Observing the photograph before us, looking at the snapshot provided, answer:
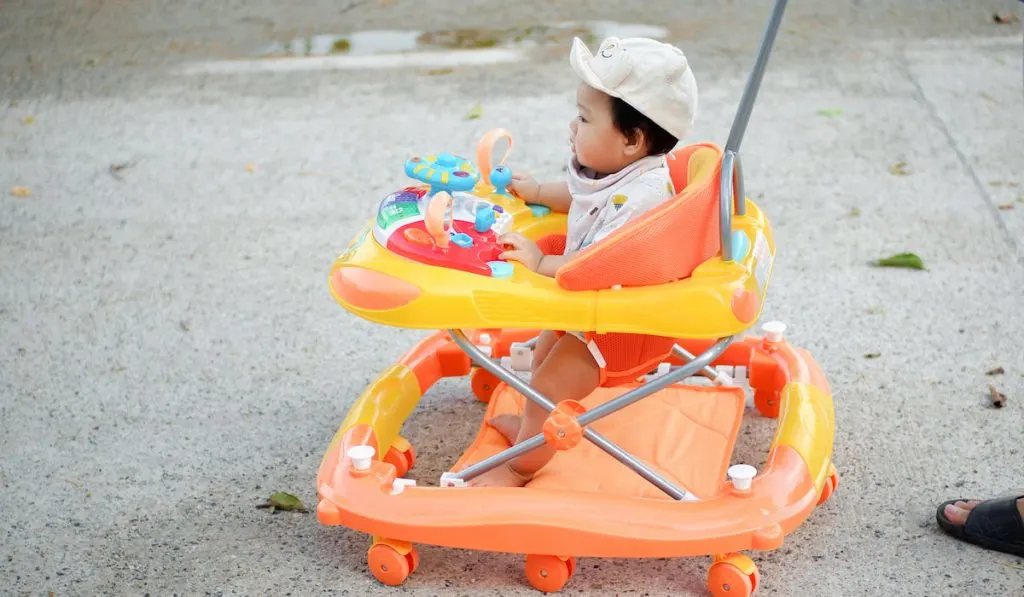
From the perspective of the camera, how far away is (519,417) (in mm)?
2689

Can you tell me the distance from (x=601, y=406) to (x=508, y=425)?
477 mm

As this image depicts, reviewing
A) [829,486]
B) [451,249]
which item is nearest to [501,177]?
[451,249]

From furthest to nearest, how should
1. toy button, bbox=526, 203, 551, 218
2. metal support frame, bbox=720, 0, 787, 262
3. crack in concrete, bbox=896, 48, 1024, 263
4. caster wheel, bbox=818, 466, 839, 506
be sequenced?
crack in concrete, bbox=896, 48, 1024, 263
toy button, bbox=526, 203, 551, 218
caster wheel, bbox=818, 466, 839, 506
metal support frame, bbox=720, 0, 787, 262

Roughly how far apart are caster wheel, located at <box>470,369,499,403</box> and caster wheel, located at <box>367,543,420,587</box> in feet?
2.27

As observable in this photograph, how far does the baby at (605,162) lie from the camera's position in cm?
221

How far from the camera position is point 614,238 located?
6.93 feet

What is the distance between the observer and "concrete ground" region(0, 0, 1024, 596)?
7.89 feet

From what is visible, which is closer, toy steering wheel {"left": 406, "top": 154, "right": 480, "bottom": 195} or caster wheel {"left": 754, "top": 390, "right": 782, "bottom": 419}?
toy steering wheel {"left": 406, "top": 154, "right": 480, "bottom": 195}

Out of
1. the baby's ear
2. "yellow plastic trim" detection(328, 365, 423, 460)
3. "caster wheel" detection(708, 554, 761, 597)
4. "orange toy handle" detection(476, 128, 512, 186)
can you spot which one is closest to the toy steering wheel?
"orange toy handle" detection(476, 128, 512, 186)

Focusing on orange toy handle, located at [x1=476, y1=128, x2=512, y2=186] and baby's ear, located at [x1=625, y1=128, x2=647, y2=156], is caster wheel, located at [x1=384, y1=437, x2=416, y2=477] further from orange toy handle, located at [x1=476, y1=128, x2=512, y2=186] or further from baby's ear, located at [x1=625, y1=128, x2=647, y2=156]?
baby's ear, located at [x1=625, y1=128, x2=647, y2=156]

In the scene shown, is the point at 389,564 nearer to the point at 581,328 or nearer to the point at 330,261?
the point at 581,328

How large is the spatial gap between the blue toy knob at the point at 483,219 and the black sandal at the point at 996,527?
1.11 m

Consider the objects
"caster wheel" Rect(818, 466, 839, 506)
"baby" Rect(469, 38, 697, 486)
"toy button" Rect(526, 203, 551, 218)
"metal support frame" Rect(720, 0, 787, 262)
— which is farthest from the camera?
"toy button" Rect(526, 203, 551, 218)

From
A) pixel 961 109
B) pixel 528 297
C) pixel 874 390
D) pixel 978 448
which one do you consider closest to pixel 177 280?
pixel 528 297
